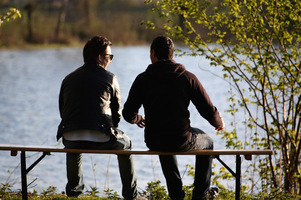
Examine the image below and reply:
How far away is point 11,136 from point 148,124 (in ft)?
31.6

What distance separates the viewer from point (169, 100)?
4.29m

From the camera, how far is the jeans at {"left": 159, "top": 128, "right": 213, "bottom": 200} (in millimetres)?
A: 4496

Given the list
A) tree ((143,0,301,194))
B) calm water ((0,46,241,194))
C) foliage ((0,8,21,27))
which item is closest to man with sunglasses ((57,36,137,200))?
foliage ((0,8,21,27))

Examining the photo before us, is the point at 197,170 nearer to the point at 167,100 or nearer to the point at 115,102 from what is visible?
the point at 167,100

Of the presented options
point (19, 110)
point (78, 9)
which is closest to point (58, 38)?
point (78, 9)

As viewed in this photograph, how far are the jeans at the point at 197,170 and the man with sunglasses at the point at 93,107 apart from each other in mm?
382

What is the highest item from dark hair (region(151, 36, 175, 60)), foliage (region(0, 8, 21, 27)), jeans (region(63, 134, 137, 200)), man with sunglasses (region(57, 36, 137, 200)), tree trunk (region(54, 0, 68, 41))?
tree trunk (region(54, 0, 68, 41))

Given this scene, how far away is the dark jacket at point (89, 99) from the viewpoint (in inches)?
173

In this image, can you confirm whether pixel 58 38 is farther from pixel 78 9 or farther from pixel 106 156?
pixel 106 156

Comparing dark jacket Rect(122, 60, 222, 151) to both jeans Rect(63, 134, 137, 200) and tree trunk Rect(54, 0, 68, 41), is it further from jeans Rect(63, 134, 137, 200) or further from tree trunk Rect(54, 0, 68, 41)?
tree trunk Rect(54, 0, 68, 41)

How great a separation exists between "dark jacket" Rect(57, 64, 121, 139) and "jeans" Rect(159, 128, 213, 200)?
60 cm

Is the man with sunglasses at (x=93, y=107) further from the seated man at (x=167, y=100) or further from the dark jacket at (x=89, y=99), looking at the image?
the seated man at (x=167, y=100)

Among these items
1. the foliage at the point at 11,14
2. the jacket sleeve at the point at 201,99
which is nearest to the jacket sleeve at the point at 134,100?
the jacket sleeve at the point at 201,99

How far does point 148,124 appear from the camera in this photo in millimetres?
4398
